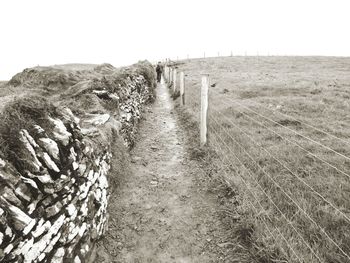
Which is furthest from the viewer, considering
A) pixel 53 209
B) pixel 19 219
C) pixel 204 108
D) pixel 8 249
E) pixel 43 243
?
pixel 204 108

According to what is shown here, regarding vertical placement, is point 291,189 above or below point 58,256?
below

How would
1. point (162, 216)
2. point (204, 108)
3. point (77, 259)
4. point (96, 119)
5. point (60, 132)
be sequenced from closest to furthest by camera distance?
point (77, 259)
point (60, 132)
point (162, 216)
point (96, 119)
point (204, 108)

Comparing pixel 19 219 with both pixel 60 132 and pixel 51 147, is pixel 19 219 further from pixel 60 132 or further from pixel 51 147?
pixel 60 132

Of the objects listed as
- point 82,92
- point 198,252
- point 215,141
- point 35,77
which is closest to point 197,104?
point 215,141

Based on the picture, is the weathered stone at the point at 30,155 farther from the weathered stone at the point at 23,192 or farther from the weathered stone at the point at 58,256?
the weathered stone at the point at 58,256

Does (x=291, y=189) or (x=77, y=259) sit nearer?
(x=77, y=259)

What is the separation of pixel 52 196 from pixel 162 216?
2098 mm

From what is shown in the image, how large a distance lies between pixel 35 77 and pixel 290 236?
10122 mm

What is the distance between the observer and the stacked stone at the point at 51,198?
88.0 inches

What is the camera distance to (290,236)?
330 centimetres

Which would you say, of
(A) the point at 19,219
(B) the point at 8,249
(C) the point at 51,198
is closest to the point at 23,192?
(A) the point at 19,219

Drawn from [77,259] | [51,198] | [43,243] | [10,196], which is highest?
[10,196]

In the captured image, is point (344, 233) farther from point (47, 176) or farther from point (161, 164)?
point (161, 164)

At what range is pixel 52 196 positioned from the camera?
2.73 meters
